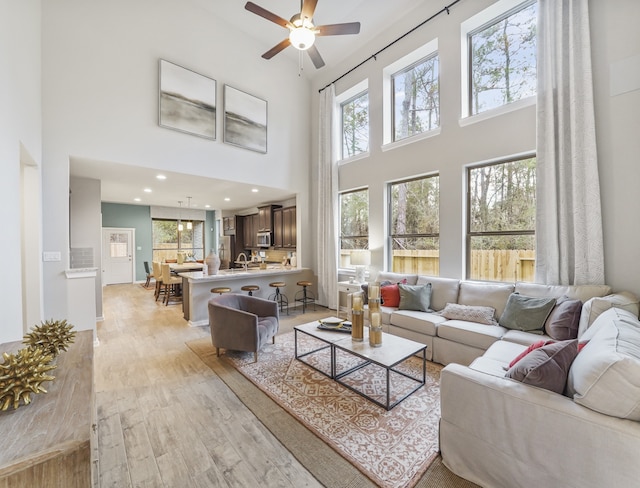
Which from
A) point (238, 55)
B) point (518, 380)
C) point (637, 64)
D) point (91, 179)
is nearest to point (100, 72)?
point (91, 179)

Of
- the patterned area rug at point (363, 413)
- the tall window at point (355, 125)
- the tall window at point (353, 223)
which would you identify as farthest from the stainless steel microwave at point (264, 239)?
the patterned area rug at point (363, 413)

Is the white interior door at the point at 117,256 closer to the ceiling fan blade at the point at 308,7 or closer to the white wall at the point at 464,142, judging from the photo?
the white wall at the point at 464,142

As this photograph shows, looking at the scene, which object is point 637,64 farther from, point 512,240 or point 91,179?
point 91,179

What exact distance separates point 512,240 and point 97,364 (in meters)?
5.39

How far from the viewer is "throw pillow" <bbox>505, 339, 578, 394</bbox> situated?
1463 mm

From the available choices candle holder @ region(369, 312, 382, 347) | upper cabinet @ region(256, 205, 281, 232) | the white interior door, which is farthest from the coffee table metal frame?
the white interior door

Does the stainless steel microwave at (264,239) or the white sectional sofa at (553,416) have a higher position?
the stainless steel microwave at (264,239)

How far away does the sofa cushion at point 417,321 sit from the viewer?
10.7 feet

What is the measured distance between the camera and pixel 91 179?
4.96 metres

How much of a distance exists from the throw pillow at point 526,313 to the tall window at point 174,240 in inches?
371

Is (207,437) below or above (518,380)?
below

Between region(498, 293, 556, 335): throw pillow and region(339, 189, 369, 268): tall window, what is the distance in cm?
274

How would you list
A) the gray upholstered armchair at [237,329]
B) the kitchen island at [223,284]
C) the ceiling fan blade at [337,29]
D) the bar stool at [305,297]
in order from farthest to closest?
the bar stool at [305,297] < the kitchen island at [223,284] < the gray upholstered armchair at [237,329] < the ceiling fan blade at [337,29]

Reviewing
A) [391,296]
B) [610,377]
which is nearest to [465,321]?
[391,296]
